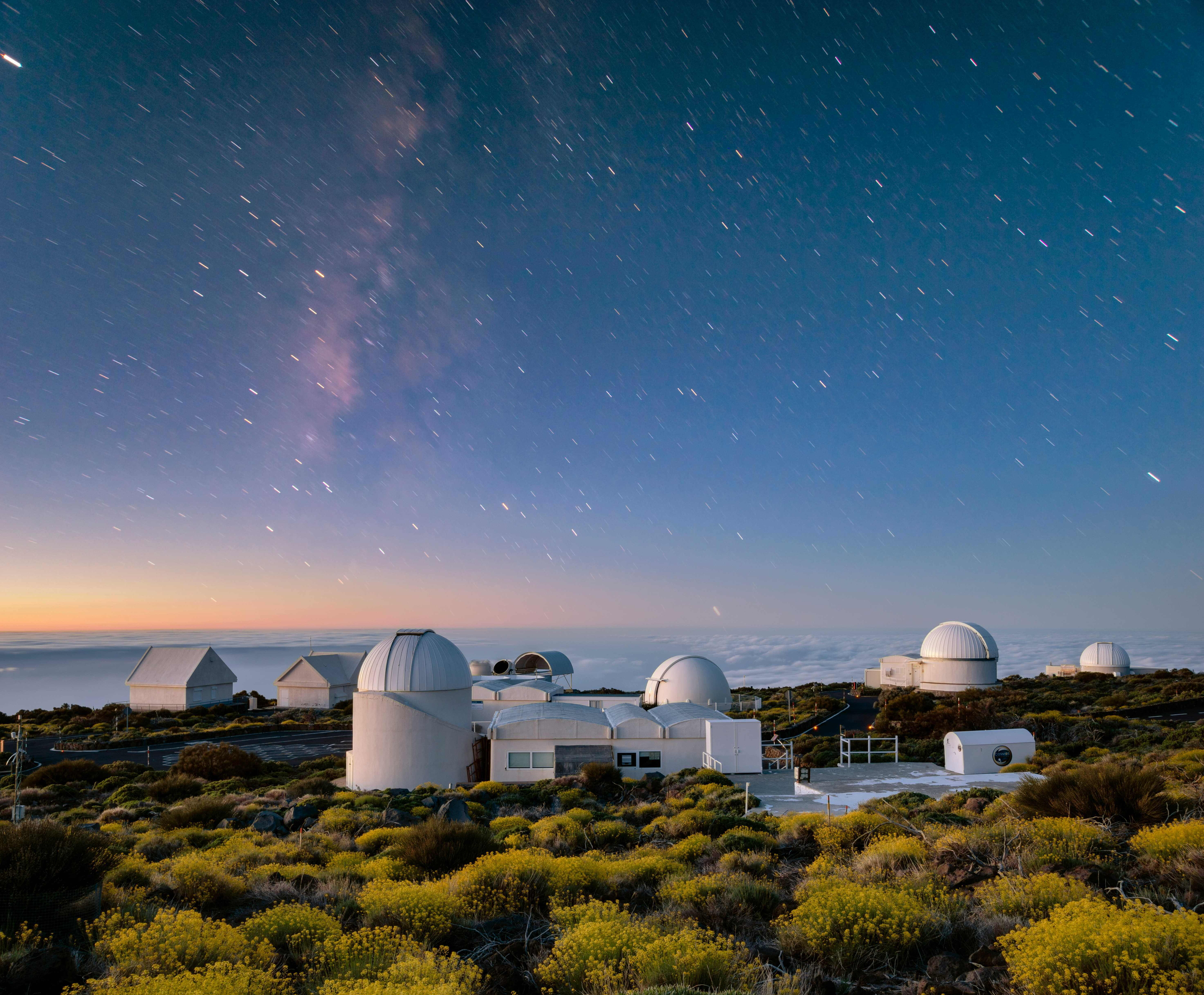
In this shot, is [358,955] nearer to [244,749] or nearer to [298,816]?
[298,816]

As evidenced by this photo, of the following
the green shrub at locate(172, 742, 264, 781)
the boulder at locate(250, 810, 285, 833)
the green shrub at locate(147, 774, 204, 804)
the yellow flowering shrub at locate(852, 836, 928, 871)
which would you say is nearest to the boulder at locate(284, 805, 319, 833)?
the boulder at locate(250, 810, 285, 833)

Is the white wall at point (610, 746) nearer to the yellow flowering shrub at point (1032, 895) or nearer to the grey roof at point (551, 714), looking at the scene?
the grey roof at point (551, 714)

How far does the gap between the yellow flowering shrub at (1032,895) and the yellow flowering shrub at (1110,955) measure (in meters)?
1.15

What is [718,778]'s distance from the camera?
2259cm

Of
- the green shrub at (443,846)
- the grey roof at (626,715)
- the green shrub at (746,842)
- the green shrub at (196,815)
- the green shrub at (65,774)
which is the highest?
the green shrub at (443,846)

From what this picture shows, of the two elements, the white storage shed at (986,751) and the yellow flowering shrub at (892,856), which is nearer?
the yellow flowering shrub at (892,856)

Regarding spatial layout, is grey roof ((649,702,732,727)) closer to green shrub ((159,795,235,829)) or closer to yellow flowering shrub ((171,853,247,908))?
green shrub ((159,795,235,829))

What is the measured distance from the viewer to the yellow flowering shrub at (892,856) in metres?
7.95

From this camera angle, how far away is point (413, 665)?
25672 millimetres

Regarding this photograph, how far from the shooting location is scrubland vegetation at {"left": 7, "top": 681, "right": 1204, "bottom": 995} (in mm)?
4754

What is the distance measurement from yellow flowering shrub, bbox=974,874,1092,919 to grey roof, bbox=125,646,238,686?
59517 millimetres

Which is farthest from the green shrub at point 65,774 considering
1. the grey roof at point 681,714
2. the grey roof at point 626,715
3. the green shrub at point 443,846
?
the green shrub at point 443,846

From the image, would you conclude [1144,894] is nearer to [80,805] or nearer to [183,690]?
[80,805]

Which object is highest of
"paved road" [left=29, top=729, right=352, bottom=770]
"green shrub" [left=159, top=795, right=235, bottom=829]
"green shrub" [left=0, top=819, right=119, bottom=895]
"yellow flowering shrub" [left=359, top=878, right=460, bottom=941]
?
"green shrub" [left=0, top=819, right=119, bottom=895]
